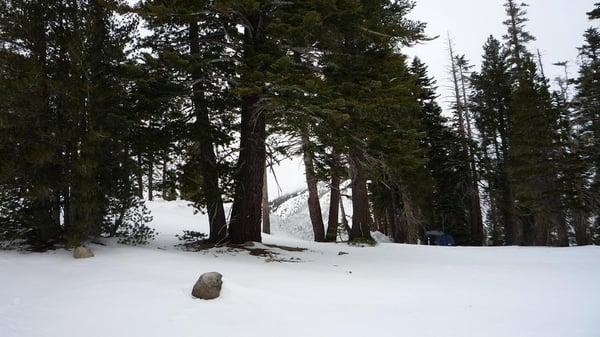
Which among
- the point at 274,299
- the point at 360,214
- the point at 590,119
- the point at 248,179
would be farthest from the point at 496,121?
the point at 274,299

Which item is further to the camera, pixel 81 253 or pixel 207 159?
pixel 207 159

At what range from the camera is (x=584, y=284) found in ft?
20.2

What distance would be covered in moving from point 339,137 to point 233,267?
139 inches

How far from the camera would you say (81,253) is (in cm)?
593

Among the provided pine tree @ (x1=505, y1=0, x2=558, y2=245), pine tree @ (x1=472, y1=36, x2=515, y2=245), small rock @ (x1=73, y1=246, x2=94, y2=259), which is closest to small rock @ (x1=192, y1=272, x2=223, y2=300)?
small rock @ (x1=73, y1=246, x2=94, y2=259)

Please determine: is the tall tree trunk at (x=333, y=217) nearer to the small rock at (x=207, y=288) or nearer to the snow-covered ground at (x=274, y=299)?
the snow-covered ground at (x=274, y=299)

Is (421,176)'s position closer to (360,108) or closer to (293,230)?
(293,230)

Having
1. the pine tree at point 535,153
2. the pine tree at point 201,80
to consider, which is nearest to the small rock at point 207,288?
the pine tree at point 201,80

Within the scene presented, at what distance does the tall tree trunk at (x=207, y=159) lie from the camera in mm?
7902

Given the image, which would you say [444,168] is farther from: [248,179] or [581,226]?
[248,179]

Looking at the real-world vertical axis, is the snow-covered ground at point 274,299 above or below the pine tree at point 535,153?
below

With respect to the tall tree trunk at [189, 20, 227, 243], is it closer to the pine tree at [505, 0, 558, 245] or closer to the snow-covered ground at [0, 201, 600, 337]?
the snow-covered ground at [0, 201, 600, 337]

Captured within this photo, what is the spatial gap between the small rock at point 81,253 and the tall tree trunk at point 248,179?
318 centimetres

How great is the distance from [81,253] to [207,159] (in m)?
3.19
